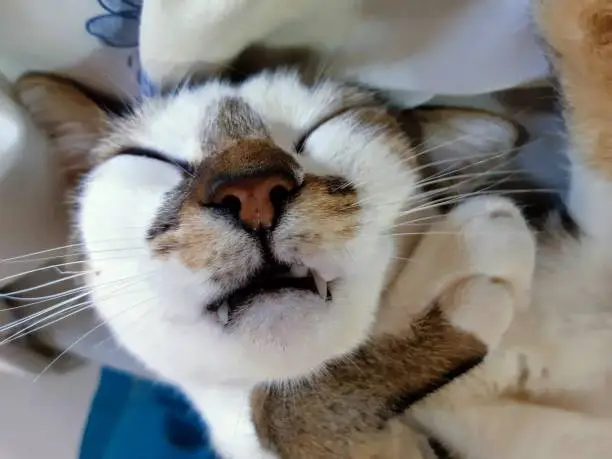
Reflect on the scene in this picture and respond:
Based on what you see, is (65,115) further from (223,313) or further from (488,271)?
(488,271)

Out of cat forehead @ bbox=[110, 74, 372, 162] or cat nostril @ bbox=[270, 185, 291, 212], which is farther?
cat forehead @ bbox=[110, 74, 372, 162]

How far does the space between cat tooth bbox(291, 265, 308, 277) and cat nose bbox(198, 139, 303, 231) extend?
41mm

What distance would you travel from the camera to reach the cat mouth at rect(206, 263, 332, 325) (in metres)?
0.61

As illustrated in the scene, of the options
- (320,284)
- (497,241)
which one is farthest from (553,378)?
(320,284)

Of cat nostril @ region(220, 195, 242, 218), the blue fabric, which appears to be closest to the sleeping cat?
cat nostril @ region(220, 195, 242, 218)

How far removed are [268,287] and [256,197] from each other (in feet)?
0.22

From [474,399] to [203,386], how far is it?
25 centimetres

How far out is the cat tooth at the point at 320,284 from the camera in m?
0.63

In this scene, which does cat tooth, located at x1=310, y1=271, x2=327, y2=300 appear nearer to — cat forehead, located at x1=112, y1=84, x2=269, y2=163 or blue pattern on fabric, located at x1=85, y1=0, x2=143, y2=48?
cat forehead, located at x1=112, y1=84, x2=269, y2=163

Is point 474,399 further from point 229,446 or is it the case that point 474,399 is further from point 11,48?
point 11,48

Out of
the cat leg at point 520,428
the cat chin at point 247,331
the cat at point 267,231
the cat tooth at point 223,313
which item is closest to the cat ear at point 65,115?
the cat at point 267,231

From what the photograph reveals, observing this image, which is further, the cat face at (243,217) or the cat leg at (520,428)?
the cat leg at (520,428)

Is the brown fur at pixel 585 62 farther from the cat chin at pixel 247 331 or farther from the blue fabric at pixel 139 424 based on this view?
the blue fabric at pixel 139 424

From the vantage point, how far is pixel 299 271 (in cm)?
62
